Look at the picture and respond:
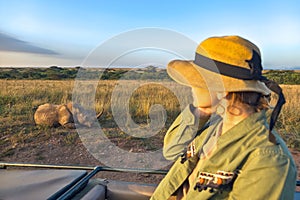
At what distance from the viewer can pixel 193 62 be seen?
1.16 metres

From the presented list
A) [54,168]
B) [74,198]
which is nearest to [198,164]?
[74,198]

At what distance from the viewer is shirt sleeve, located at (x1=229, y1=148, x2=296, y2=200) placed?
2.89 feet

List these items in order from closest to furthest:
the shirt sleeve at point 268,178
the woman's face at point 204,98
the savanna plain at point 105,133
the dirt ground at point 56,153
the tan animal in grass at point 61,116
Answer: the shirt sleeve at point 268,178, the woman's face at point 204,98, the dirt ground at point 56,153, the savanna plain at point 105,133, the tan animal in grass at point 61,116

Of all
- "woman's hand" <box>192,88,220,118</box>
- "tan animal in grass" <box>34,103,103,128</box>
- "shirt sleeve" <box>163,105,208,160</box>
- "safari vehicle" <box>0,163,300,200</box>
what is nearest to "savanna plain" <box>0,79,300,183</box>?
"tan animal in grass" <box>34,103,103,128</box>

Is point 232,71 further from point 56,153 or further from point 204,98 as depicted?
point 56,153

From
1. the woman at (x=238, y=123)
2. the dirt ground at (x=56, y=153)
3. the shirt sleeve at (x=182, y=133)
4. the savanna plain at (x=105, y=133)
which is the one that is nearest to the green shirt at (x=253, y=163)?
the woman at (x=238, y=123)

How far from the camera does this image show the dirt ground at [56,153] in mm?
3896

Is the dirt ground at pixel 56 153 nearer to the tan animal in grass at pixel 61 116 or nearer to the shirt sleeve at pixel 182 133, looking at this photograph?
the tan animal in grass at pixel 61 116

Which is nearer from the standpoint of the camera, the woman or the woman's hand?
the woman

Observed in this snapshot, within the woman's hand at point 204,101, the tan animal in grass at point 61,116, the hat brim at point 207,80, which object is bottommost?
the tan animal in grass at point 61,116

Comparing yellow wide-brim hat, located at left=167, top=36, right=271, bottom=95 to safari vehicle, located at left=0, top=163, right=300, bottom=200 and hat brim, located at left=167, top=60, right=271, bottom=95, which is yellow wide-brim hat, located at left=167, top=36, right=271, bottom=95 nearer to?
hat brim, located at left=167, top=60, right=271, bottom=95

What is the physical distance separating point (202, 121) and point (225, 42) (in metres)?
0.43

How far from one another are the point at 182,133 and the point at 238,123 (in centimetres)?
44

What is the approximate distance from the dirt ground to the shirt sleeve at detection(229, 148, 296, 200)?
113 inches
